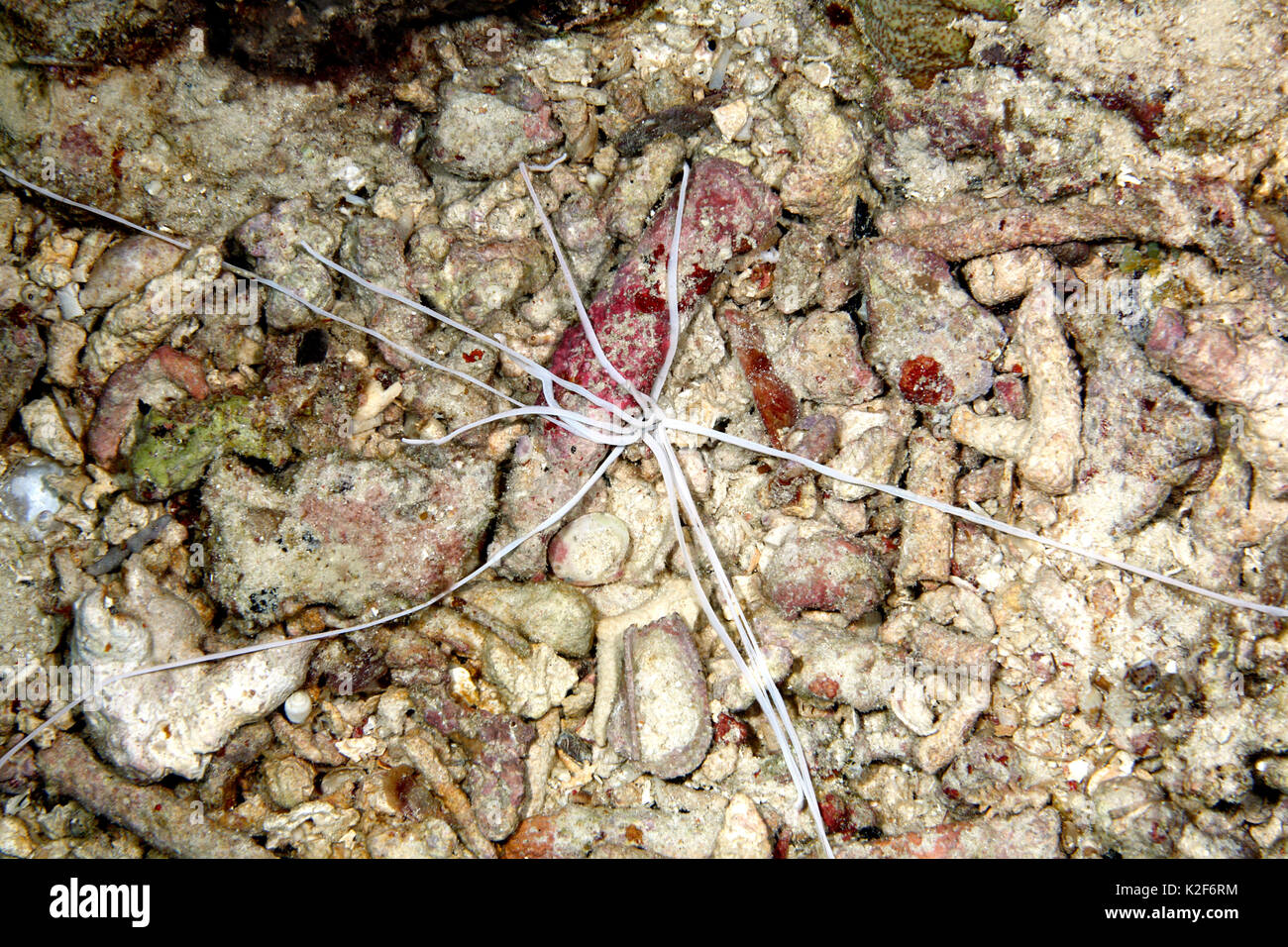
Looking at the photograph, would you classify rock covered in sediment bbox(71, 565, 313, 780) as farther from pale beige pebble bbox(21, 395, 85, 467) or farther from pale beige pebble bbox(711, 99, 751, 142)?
pale beige pebble bbox(711, 99, 751, 142)

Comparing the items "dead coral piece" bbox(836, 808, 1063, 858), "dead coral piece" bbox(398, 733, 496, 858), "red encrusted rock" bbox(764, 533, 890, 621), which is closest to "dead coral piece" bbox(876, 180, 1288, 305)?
A: "red encrusted rock" bbox(764, 533, 890, 621)

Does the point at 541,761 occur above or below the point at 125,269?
below

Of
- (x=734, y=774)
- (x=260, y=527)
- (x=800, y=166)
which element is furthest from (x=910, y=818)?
(x=260, y=527)

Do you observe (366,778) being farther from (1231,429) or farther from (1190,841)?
(1231,429)

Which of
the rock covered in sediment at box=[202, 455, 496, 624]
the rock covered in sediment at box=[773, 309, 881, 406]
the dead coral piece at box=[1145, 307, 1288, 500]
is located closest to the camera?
the dead coral piece at box=[1145, 307, 1288, 500]

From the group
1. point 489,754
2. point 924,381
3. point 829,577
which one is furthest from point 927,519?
point 489,754

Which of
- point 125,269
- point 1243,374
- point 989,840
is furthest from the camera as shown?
point 125,269

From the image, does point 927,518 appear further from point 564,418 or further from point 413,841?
point 413,841
